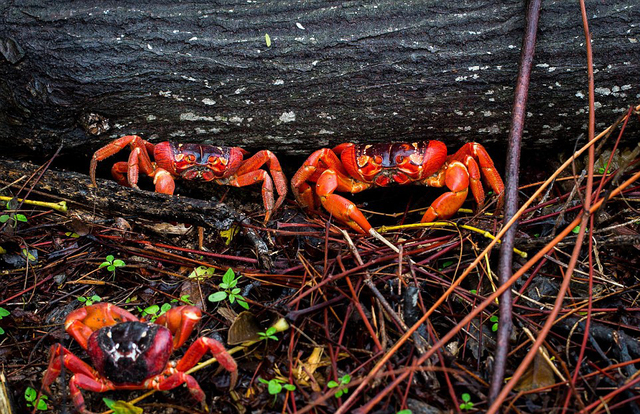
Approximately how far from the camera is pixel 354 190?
4.40 meters

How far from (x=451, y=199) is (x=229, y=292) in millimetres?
1738

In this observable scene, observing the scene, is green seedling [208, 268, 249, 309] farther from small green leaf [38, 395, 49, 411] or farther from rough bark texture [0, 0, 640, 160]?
rough bark texture [0, 0, 640, 160]

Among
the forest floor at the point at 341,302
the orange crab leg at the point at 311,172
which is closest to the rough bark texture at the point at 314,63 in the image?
the orange crab leg at the point at 311,172

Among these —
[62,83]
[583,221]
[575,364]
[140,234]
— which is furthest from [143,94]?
[575,364]

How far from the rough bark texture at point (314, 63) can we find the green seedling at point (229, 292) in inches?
56.4

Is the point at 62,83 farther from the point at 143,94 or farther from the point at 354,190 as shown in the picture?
the point at 354,190

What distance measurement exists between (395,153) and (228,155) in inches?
52.2

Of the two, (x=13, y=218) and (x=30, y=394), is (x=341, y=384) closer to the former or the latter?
(x=30, y=394)

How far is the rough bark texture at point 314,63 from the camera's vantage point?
368 centimetres

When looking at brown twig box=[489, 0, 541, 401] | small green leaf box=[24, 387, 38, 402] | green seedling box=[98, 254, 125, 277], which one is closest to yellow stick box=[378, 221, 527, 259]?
brown twig box=[489, 0, 541, 401]

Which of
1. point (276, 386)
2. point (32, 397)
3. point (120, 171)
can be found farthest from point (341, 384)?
point (120, 171)

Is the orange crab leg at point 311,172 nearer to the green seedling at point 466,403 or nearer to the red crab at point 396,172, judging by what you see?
the red crab at point 396,172

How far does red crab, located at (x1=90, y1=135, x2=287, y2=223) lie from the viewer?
13.6 ft

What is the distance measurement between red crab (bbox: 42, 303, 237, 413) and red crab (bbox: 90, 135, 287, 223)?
163 cm
